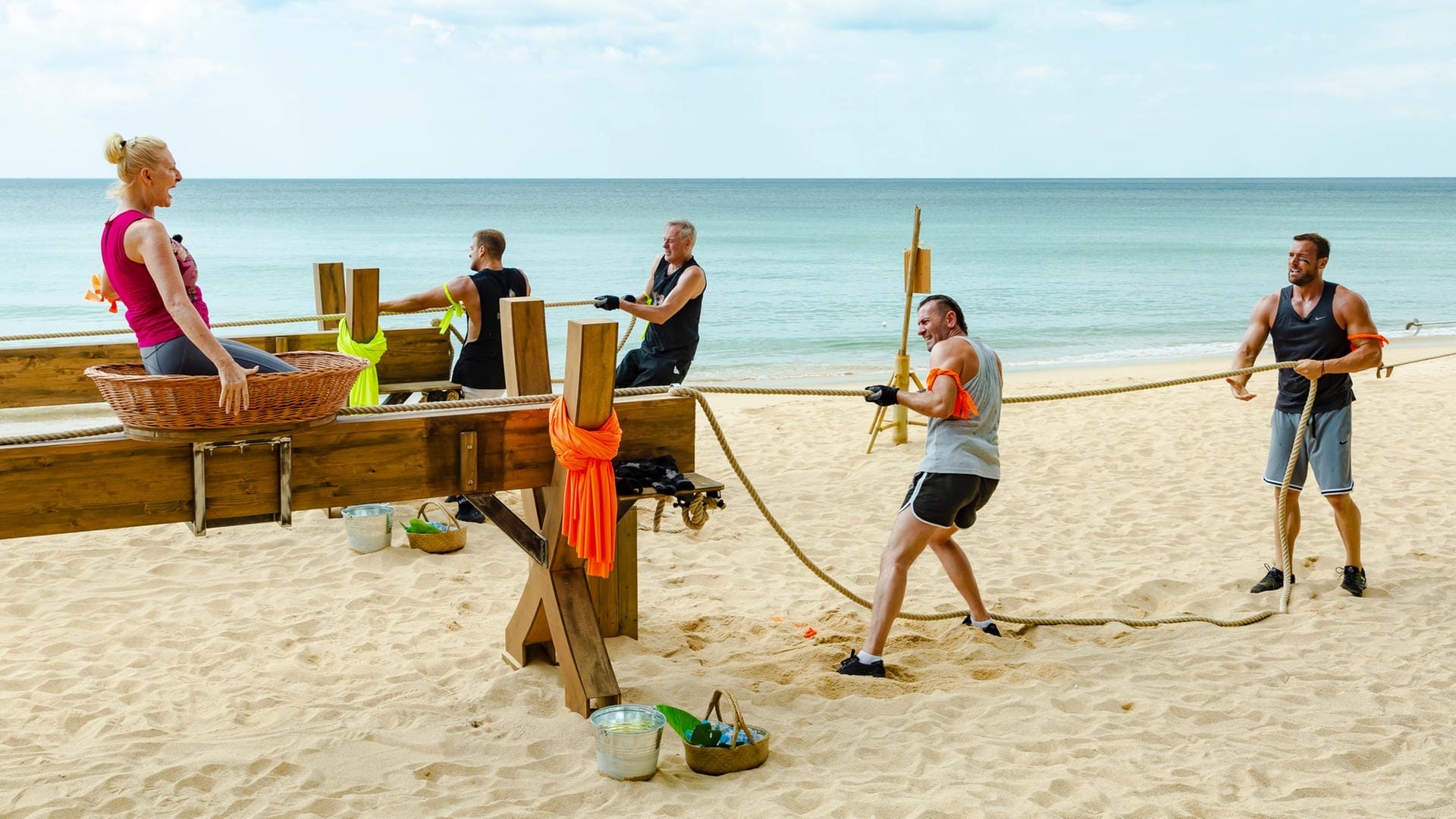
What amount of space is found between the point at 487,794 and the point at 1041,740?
6.23ft

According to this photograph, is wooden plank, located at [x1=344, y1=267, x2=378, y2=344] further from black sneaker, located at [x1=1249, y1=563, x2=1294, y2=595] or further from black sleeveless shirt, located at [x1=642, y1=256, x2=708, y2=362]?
black sneaker, located at [x1=1249, y1=563, x2=1294, y2=595]

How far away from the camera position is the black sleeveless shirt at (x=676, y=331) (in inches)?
274

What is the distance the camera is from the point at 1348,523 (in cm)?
545

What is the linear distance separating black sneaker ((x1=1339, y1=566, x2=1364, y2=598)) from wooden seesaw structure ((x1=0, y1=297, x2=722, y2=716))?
350 cm


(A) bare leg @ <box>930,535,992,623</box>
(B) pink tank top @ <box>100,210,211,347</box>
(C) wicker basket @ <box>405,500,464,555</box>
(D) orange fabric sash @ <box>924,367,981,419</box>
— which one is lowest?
(C) wicker basket @ <box>405,500,464,555</box>

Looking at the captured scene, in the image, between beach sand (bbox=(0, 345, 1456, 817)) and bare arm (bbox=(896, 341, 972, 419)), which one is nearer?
beach sand (bbox=(0, 345, 1456, 817))

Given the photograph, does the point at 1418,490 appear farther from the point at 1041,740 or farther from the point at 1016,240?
the point at 1016,240

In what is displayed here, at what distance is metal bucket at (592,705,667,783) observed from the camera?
352 centimetres

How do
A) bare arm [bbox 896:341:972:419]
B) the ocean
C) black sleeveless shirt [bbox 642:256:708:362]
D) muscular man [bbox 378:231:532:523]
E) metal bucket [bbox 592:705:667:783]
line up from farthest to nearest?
the ocean → black sleeveless shirt [bbox 642:256:708:362] → muscular man [bbox 378:231:532:523] → bare arm [bbox 896:341:972:419] → metal bucket [bbox 592:705:667:783]

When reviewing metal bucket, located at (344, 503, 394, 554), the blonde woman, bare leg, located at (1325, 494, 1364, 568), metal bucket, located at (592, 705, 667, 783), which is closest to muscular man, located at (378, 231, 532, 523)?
metal bucket, located at (344, 503, 394, 554)

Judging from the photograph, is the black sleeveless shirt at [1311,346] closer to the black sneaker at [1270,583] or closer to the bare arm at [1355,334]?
the bare arm at [1355,334]

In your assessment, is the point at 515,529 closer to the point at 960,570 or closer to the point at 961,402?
the point at 961,402

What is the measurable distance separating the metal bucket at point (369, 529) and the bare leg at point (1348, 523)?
4897 millimetres

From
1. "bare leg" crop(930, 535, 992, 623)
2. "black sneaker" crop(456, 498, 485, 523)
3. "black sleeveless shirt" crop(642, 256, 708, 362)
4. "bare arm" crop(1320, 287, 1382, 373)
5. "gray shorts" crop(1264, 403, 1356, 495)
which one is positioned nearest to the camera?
"bare leg" crop(930, 535, 992, 623)
